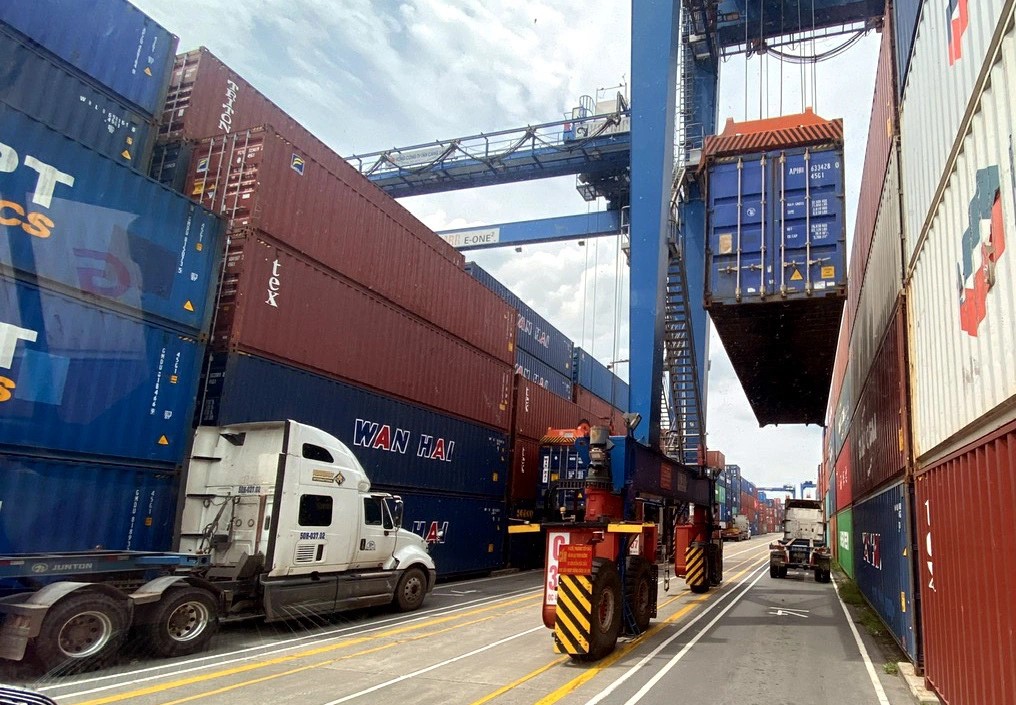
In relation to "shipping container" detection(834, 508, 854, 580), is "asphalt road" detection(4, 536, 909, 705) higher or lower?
lower

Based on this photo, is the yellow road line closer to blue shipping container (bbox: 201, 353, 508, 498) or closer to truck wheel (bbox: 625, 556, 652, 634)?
truck wheel (bbox: 625, 556, 652, 634)

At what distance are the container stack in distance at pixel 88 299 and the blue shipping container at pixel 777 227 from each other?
10.7 meters

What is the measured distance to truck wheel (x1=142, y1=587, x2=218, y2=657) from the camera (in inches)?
351

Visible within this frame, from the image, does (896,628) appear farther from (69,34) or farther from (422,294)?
(69,34)

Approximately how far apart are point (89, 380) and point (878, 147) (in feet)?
47.7

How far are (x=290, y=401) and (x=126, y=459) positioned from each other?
142 inches

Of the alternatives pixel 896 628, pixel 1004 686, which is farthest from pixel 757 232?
pixel 1004 686

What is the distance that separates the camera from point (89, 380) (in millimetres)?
9750

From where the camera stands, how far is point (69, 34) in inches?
467

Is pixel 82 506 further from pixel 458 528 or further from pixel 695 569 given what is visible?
pixel 695 569

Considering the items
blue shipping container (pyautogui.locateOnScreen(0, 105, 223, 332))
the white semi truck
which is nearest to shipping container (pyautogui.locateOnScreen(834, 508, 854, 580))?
the white semi truck

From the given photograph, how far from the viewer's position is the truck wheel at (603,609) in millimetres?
9547

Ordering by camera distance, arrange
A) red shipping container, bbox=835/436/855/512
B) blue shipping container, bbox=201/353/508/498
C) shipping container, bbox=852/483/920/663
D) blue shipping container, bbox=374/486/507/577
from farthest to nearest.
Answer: red shipping container, bbox=835/436/855/512
blue shipping container, bbox=374/486/507/577
blue shipping container, bbox=201/353/508/498
shipping container, bbox=852/483/920/663

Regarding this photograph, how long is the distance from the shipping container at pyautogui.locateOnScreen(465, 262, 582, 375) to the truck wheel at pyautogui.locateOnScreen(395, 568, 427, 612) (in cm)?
1353
